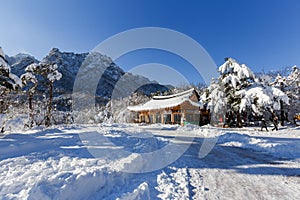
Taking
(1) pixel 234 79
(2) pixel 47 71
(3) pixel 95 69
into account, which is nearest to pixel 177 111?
(1) pixel 234 79

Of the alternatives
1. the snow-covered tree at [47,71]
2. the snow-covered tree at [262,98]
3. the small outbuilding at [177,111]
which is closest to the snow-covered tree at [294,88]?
the snow-covered tree at [262,98]

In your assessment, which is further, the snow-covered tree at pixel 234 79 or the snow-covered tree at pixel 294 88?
the snow-covered tree at pixel 294 88

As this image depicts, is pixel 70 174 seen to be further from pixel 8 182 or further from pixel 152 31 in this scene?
pixel 152 31

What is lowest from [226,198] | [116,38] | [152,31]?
[226,198]

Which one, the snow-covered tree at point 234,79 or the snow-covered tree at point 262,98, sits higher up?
the snow-covered tree at point 234,79

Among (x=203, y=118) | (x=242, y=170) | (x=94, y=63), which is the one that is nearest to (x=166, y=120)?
(x=203, y=118)

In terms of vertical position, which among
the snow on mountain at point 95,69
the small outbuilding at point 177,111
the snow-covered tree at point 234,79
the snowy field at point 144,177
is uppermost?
the snow on mountain at point 95,69

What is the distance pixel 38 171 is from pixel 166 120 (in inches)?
1002

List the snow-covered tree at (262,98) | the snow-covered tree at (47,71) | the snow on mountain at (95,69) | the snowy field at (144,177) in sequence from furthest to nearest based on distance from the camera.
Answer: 1. the snow on mountain at (95,69)
2. the snow-covered tree at (47,71)
3. the snow-covered tree at (262,98)
4. the snowy field at (144,177)

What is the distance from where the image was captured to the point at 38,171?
11.8 feet

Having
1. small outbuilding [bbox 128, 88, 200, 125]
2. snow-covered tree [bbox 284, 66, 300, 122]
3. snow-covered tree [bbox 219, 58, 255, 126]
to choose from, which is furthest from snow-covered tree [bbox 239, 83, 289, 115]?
small outbuilding [bbox 128, 88, 200, 125]

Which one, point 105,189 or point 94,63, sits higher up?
point 94,63

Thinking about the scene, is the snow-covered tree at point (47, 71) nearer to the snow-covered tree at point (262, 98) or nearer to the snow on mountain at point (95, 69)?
the snow-covered tree at point (262, 98)

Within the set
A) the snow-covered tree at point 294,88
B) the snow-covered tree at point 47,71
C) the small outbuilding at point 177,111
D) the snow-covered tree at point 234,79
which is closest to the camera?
the snow-covered tree at point 234,79
